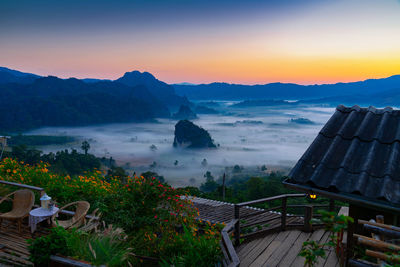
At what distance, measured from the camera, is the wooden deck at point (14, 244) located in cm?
477

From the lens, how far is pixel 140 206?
7.09 meters

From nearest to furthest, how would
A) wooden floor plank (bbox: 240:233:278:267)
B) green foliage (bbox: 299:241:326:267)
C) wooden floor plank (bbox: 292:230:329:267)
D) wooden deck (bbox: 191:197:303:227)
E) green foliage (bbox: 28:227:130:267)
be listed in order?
green foliage (bbox: 299:241:326:267) < green foliage (bbox: 28:227:130:267) < wooden floor plank (bbox: 292:230:329:267) < wooden floor plank (bbox: 240:233:278:267) < wooden deck (bbox: 191:197:303:227)

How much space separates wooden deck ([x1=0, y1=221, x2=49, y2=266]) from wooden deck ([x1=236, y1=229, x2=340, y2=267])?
383 centimetres

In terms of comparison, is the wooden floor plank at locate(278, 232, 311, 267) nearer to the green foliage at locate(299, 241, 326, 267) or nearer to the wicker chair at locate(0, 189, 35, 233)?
the green foliage at locate(299, 241, 326, 267)

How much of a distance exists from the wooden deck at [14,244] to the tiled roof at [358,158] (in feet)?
16.0

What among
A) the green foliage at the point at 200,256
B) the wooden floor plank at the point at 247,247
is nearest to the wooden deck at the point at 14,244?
the green foliage at the point at 200,256

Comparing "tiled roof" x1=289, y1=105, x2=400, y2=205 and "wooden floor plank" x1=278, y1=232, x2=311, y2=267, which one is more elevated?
"tiled roof" x1=289, y1=105, x2=400, y2=205

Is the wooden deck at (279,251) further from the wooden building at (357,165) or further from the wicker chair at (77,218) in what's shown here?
the wicker chair at (77,218)

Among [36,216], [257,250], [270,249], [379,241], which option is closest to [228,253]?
[257,250]

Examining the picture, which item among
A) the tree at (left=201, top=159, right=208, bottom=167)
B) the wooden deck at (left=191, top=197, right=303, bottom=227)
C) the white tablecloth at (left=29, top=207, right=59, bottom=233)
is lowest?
the tree at (left=201, top=159, right=208, bottom=167)

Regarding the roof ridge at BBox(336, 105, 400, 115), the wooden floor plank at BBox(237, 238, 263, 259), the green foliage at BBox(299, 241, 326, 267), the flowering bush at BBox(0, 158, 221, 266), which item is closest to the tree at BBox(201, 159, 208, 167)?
the flowering bush at BBox(0, 158, 221, 266)

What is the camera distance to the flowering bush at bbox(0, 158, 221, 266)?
19.1 feet

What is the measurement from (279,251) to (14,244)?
5308 millimetres

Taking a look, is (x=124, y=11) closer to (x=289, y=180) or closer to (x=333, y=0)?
(x=333, y=0)
